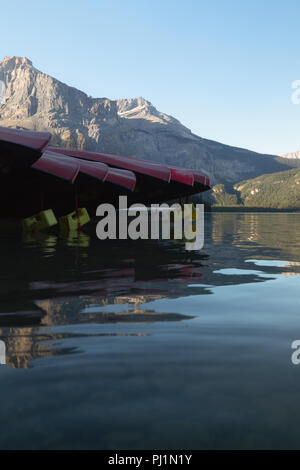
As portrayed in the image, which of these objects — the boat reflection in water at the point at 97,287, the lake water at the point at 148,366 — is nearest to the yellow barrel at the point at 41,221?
the boat reflection in water at the point at 97,287

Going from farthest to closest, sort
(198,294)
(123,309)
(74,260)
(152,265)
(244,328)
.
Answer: (74,260), (152,265), (198,294), (123,309), (244,328)

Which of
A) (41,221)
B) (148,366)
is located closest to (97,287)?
(148,366)

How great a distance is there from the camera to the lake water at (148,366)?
2.25 m

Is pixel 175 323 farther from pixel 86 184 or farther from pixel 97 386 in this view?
pixel 86 184

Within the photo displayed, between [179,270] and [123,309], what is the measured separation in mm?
3924

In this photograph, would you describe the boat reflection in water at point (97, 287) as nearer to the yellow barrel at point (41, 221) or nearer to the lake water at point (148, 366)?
the lake water at point (148, 366)

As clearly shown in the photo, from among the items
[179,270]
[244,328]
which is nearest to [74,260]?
[179,270]

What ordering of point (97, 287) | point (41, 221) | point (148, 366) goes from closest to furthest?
point (148, 366), point (97, 287), point (41, 221)

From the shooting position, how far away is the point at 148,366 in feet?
10.6

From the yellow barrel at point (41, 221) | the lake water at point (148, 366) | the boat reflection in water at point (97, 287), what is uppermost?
the yellow barrel at point (41, 221)

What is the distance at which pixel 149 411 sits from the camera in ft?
8.06

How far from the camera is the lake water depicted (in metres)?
2.25

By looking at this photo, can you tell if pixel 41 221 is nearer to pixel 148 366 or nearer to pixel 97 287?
pixel 97 287

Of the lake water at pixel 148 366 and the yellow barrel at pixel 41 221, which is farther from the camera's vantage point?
the yellow barrel at pixel 41 221
